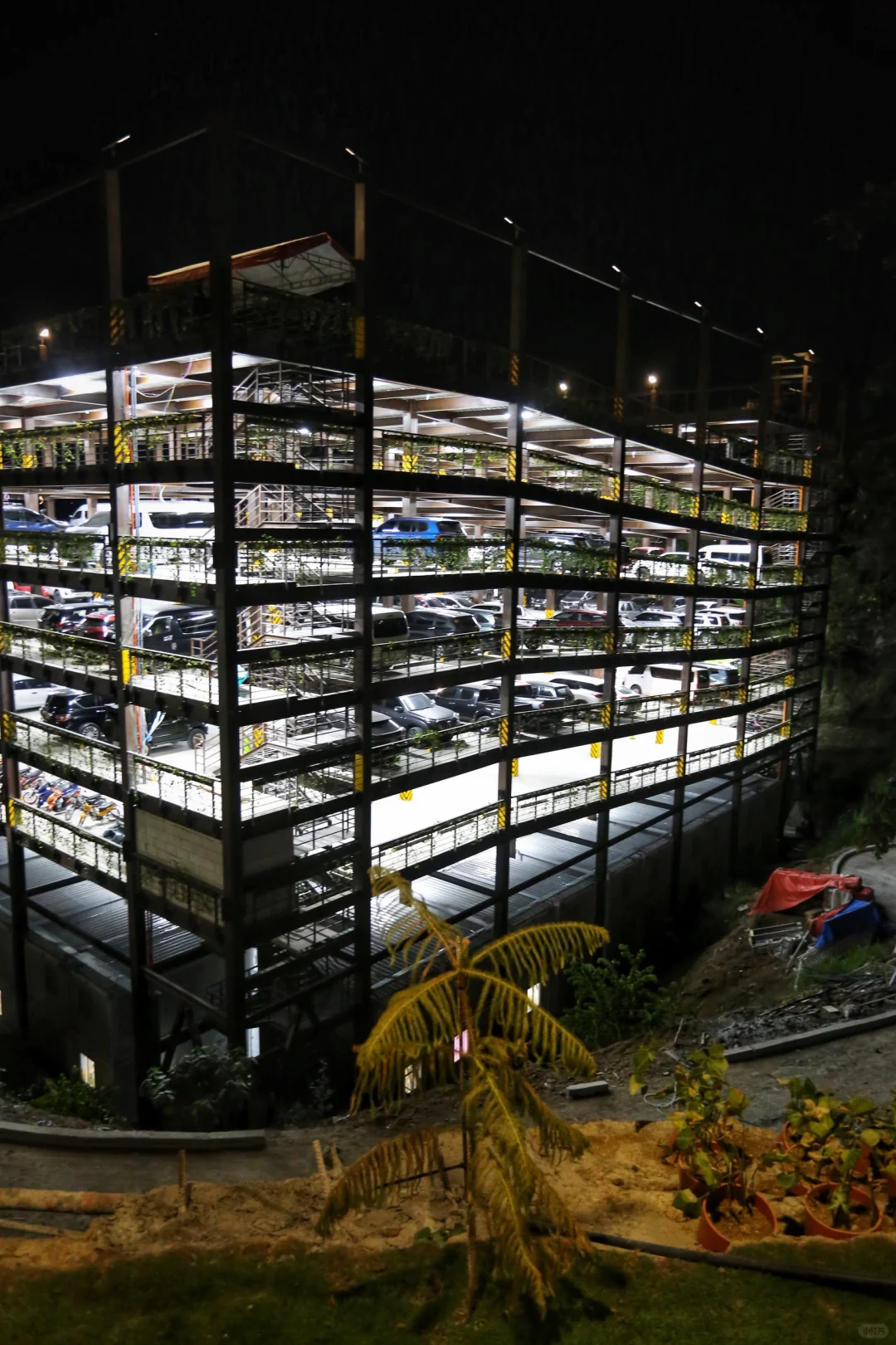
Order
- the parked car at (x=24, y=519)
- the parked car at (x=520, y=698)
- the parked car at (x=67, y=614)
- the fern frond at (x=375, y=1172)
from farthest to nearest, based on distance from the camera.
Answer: the parked car at (x=24, y=519) → the parked car at (x=520, y=698) → the parked car at (x=67, y=614) → the fern frond at (x=375, y=1172)

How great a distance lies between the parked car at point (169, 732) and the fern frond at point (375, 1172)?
46.1 feet

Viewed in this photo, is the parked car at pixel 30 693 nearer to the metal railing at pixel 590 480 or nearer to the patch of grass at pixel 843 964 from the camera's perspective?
the metal railing at pixel 590 480

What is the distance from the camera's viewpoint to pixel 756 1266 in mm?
6691

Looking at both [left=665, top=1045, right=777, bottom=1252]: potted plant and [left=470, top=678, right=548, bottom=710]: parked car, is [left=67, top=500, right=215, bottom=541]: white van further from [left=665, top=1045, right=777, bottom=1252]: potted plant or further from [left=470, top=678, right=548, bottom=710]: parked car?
[left=665, top=1045, right=777, bottom=1252]: potted plant

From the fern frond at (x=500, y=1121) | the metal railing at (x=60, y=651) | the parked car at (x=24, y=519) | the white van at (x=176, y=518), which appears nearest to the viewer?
the fern frond at (x=500, y=1121)

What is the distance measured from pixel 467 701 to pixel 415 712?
3.46 meters

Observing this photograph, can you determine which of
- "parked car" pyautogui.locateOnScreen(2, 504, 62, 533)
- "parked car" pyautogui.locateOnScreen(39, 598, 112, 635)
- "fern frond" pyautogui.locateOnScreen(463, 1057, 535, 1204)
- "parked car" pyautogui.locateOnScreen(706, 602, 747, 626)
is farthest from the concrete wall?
"parked car" pyautogui.locateOnScreen(706, 602, 747, 626)

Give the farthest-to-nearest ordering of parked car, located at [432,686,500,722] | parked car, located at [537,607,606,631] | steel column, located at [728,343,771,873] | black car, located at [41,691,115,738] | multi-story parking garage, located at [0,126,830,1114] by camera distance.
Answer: parked car, located at [537,607,606,631] → steel column, located at [728,343,771,873] → parked car, located at [432,686,500,722] → black car, located at [41,691,115,738] → multi-story parking garage, located at [0,126,830,1114]

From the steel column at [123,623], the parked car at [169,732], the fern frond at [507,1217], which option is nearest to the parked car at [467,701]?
the parked car at [169,732]

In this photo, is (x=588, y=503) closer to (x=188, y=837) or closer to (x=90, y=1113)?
(x=188, y=837)

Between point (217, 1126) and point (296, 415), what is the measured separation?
12.7 m

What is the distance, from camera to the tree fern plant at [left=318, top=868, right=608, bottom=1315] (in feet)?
18.3

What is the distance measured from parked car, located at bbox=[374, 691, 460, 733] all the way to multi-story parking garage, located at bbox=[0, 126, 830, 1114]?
0.69 feet

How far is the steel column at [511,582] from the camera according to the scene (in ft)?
63.9
